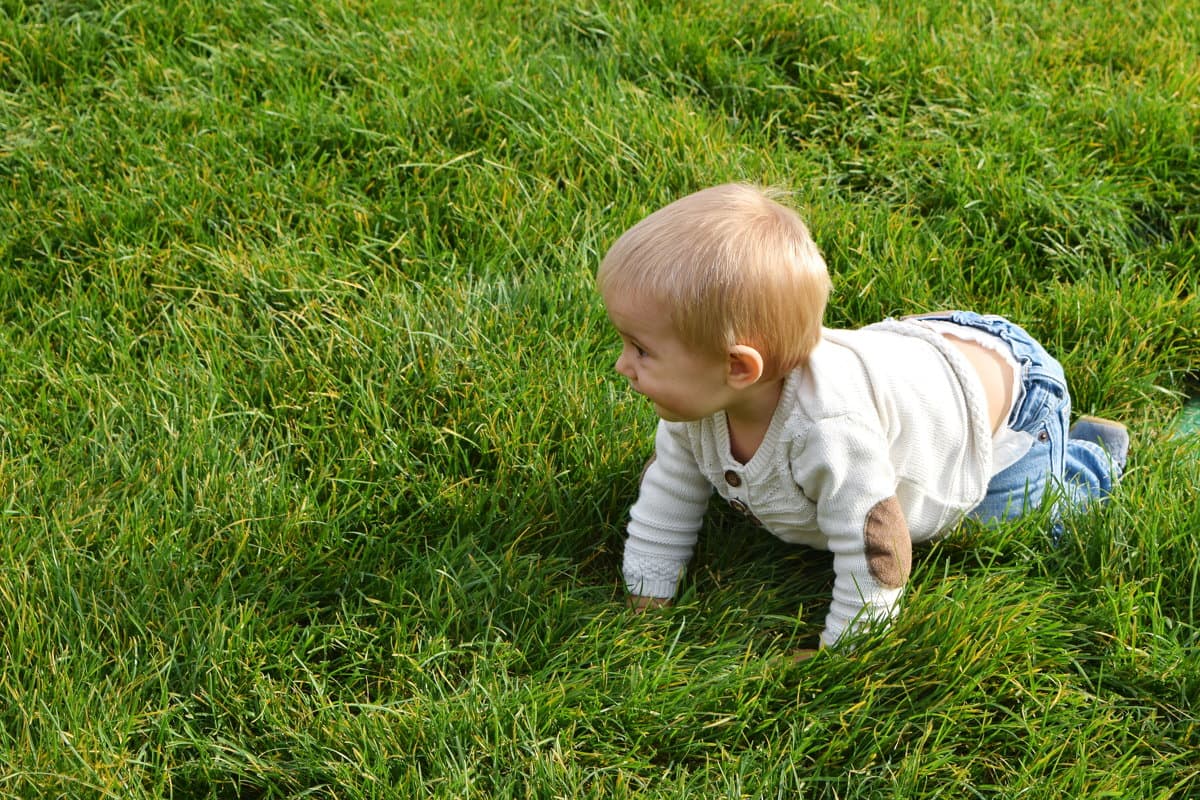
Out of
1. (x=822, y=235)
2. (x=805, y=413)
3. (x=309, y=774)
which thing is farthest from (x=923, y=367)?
(x=309, y=774)

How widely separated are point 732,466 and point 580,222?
48.2 inches

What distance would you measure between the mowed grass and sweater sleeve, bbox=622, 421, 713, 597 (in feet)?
0.24

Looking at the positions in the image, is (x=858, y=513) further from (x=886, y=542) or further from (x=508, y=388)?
(x=508, y=388)

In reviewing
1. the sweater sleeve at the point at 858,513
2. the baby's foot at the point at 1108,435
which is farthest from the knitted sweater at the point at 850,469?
the baby's foot at the point at 1108,435

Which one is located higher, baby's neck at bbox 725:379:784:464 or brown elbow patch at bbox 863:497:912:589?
baby's neck at bbox 725:379:784:464

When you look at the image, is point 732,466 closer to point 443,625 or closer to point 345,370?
point 443,625

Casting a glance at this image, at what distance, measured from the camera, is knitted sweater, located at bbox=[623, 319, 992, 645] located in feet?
7.74

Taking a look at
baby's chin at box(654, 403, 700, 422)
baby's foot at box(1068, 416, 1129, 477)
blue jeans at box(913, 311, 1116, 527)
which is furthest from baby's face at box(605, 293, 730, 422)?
baby's foot at box(1068, 416, 1129, 477)

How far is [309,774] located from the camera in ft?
7.38

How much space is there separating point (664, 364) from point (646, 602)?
570 mm

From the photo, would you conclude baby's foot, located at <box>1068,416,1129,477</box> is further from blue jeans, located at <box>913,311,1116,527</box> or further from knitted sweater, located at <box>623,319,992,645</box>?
knitted sweater, located at <box>623,319,992,645</box>

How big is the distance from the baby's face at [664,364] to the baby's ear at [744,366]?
0.05 feet

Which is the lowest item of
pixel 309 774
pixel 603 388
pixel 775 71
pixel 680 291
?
pixel 309 774

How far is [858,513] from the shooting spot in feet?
7.73
